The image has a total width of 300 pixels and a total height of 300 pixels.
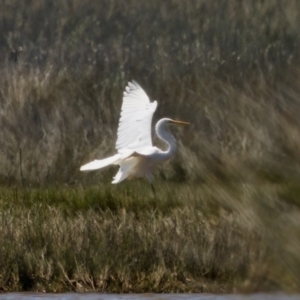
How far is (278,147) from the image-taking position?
524cm

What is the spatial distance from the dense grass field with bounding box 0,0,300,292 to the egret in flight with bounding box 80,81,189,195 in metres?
0.20

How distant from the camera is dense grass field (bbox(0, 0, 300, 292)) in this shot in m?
5.31

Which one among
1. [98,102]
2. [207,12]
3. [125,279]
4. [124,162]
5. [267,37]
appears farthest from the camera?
[207,12]

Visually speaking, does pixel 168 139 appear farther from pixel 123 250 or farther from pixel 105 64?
pixel 123 250

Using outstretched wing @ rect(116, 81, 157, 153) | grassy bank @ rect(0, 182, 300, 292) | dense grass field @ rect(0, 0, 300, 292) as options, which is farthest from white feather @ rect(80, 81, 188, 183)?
grassy bank @ rect(0, 182, 300, 292)

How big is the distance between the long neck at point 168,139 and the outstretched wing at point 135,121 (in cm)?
11

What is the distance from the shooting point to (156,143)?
1239 centimetres

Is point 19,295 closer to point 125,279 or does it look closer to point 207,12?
point 125,279

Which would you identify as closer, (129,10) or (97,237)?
(97,237)

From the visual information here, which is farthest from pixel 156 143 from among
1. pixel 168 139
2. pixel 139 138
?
pixel 168 139

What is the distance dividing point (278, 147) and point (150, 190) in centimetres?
445

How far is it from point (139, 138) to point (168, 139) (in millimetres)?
293

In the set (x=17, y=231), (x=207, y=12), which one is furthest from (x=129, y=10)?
(x=17, y=231)

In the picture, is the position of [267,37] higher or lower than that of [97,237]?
higher
